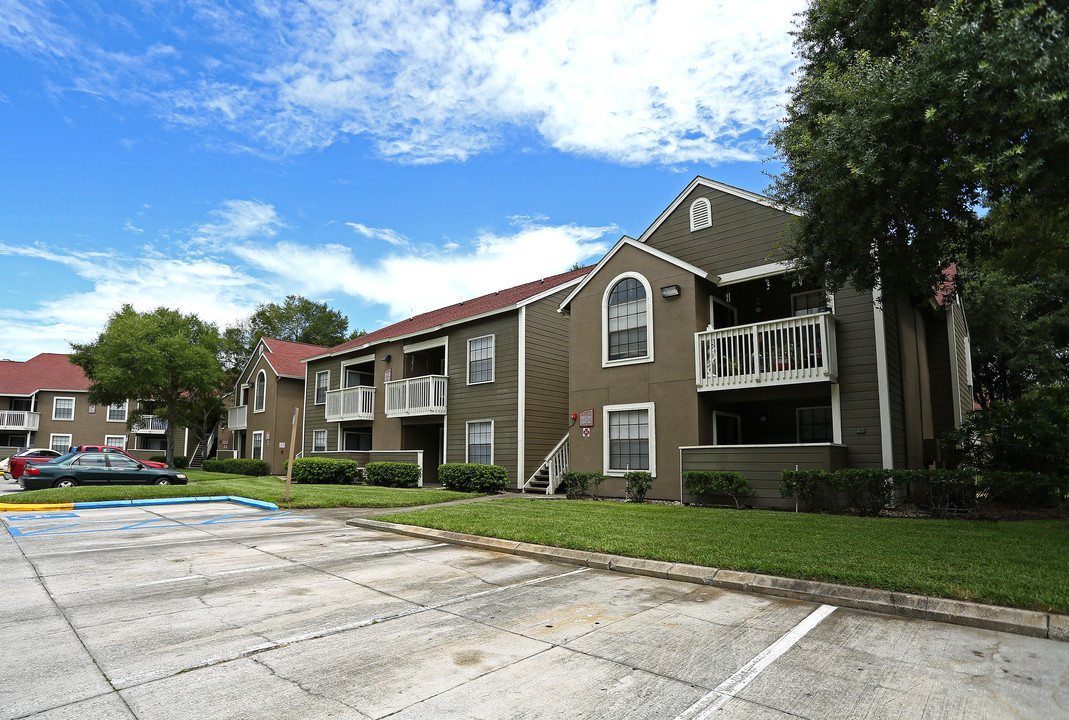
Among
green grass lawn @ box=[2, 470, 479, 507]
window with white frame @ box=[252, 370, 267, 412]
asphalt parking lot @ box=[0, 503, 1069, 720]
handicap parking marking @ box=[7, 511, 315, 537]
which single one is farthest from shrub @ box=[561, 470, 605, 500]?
window with white frame @ box=[252, 370, 267, 412]

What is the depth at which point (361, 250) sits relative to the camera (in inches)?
1160

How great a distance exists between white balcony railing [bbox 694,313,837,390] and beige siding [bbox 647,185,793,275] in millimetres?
1900

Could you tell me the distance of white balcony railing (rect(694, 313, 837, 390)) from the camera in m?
12.9

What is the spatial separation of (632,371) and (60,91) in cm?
1476

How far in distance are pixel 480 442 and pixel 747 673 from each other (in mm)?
17133

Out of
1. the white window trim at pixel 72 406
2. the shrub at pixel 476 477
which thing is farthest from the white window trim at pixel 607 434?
the white window trim at pixel 72 406

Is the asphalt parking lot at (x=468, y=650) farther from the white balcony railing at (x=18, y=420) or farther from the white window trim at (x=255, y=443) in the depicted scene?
the white balcony railing at (x=18, y=420)

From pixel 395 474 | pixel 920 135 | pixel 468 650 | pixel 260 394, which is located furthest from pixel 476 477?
pixel 260 394

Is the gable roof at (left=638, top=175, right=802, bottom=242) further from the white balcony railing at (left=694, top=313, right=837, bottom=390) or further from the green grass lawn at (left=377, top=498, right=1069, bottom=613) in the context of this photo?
the green grass lawn at (left=377, top=498, right=1069, bottom=613)

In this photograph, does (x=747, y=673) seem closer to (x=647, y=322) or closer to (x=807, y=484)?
(x=807, y=484)

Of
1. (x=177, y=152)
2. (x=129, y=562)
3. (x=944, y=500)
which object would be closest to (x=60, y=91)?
(x=177, y=152)

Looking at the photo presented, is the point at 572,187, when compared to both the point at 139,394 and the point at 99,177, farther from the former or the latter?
the point at 139,394

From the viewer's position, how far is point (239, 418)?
1396 inches

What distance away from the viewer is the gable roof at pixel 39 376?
148 ft
